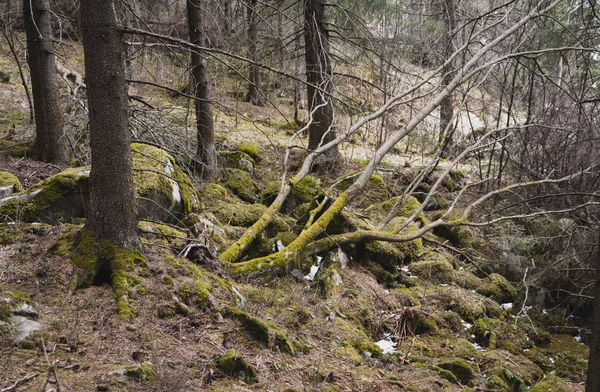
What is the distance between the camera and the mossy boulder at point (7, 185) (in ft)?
17.3

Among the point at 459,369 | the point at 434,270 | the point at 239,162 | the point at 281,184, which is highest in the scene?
the point at 281,184

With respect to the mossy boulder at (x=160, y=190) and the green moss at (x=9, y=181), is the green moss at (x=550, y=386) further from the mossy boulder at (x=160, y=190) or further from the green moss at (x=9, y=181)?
the green moss at (x=9, y=181)

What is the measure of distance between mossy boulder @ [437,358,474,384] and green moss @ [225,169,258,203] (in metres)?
5.31

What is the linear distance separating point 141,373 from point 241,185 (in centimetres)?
687

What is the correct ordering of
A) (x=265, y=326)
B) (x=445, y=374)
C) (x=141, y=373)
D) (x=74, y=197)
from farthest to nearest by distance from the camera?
(x=74, y=197) < (x=445, y=374) < (x=265, y=326) < (x=141, y=373)

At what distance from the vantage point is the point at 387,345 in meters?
5.67

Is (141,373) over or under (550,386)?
over

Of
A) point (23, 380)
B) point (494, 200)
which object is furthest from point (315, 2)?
point (23, 380)

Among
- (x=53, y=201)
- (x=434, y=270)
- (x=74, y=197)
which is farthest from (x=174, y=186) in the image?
(x=434, y=270)

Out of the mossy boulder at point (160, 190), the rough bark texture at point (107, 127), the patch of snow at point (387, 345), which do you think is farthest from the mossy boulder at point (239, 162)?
the rough bark texture at point (107, 127)

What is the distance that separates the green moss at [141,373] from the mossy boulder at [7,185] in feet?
10.8

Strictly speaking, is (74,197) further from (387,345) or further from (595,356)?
(595,356)

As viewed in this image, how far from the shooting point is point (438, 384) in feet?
15.3

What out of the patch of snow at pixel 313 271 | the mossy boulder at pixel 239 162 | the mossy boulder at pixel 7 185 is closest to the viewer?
the mossy boulder at pixel 7 185
